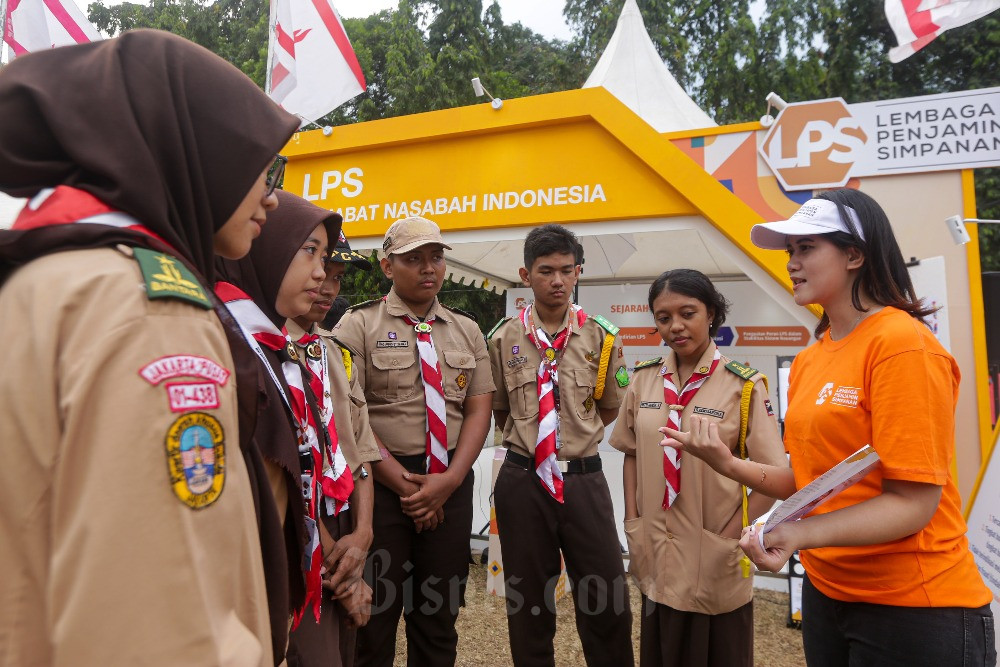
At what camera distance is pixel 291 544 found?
1284 millimetres

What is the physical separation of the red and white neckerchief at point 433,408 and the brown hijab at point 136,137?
6.00 ft

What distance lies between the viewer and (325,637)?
1.58 m

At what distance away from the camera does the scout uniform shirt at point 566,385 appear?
9.57ft

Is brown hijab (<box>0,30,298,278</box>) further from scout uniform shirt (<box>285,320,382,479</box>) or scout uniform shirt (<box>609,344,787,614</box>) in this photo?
scout uniform shirt (<box>609,344,787,614</box>)

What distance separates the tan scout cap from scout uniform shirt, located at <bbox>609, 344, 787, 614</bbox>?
1.20 meters

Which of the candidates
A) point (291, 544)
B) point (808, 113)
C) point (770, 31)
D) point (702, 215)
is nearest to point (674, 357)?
point (702, 215)

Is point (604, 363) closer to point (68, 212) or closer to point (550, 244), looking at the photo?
point (550, 244)

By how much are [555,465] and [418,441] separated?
64cm

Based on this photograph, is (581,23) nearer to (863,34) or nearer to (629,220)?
(863,34)

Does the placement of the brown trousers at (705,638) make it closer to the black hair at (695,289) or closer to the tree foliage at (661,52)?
the black hair at (695,289)

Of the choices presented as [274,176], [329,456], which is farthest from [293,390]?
[274,176]

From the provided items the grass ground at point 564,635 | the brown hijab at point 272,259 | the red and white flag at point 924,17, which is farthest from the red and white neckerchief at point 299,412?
the red and white flag at point 924,17

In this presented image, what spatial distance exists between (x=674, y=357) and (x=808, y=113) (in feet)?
5.39

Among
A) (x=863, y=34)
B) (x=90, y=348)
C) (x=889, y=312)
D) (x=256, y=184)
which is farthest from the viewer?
(x=863, y=34)
